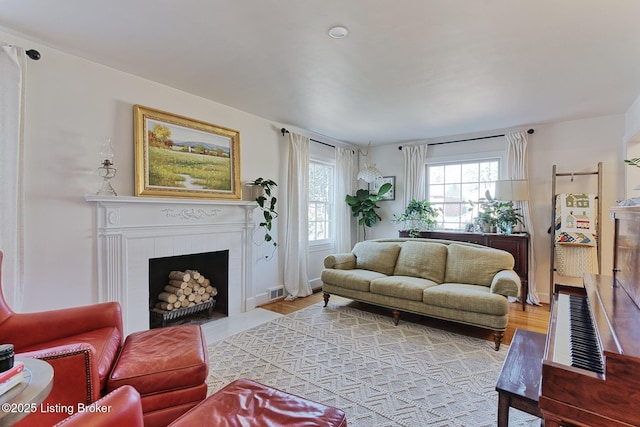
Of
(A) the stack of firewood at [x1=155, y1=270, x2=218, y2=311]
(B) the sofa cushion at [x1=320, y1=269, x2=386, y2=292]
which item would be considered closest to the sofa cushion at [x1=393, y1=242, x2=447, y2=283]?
(B) the sofa cushion at [x1=320, y1=269, x2=386, y2=292]

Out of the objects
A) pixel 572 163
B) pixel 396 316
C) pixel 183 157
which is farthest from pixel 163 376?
pixel 572 163

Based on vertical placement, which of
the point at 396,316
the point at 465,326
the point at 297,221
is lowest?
the point at 465,326

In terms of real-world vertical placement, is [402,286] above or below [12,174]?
below

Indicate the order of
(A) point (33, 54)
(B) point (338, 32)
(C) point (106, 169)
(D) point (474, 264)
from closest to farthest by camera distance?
(B) point (338, 32)
(A) point (33, 54)
(C) point (106, 169)
(D) point (474, 264)

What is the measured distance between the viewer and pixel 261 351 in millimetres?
2742

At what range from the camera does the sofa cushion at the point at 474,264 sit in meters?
3.38

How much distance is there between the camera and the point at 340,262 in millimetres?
4145

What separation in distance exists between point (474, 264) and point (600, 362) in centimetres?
256

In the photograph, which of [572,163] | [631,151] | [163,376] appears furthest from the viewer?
[572,163]

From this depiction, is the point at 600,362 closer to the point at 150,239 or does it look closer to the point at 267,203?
the point at 150,239

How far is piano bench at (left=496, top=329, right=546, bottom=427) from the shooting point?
1.35 metres

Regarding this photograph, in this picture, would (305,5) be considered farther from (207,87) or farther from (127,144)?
(127,144)

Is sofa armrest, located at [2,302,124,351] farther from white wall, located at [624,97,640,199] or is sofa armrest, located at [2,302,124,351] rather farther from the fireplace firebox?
white wall, located at [624,97,640,199]

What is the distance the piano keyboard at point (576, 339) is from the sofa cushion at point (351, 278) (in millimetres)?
2050
